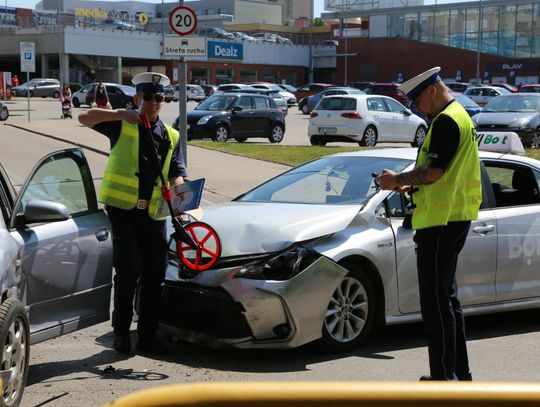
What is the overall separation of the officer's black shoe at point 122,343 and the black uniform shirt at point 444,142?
2387 millimetres

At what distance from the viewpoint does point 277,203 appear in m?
6.59

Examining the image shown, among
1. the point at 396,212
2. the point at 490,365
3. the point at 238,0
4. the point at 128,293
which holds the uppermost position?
the point at 238,0

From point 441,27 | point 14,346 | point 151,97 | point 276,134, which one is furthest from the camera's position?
point 441,27

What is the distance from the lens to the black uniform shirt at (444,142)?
186 inches

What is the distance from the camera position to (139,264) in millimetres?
5703

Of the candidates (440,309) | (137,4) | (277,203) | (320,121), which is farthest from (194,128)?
(137,4)

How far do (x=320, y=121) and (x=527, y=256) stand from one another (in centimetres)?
1792

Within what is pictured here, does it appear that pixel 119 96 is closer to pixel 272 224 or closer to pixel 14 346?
pixel 272 224

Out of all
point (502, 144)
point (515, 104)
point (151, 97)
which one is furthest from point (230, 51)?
point (151, 97)

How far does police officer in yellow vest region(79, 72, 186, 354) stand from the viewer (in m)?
5.59

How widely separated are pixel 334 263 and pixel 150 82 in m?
1.69

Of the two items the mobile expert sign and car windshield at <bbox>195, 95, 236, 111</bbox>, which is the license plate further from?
the mobile expert sign

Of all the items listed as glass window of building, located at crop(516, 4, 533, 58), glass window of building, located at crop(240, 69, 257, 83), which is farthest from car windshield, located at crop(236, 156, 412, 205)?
glass window of building, located at crop(240, 69, 257, 83)

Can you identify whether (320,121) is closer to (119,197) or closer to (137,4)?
(119,197)
